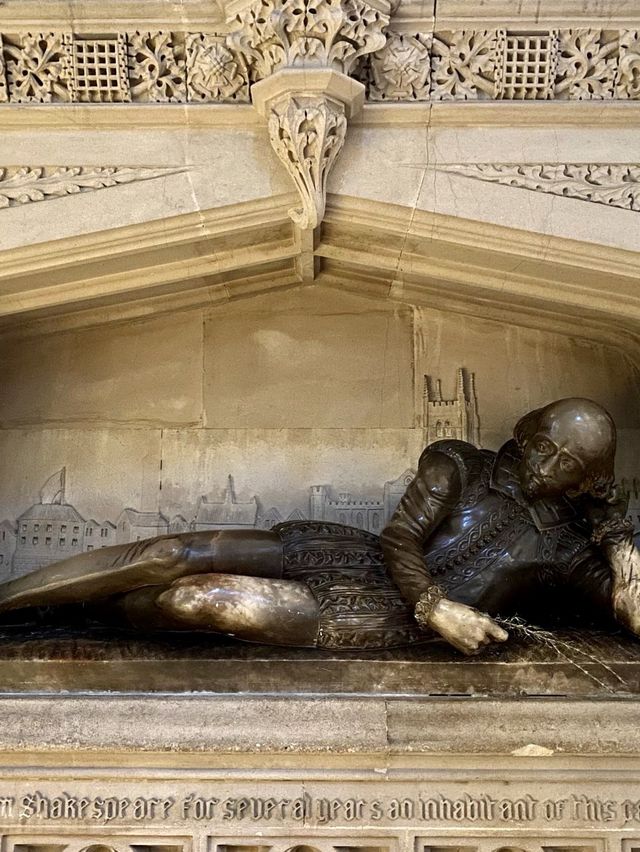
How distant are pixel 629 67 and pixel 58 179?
2.01 meters

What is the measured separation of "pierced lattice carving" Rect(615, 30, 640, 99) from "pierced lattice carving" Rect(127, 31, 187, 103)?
1.52 metres

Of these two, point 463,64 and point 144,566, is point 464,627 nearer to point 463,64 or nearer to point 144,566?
point 144,566

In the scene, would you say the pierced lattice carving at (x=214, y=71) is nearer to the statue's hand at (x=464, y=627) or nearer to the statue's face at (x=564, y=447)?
the statue's face at (x=564, y=447)

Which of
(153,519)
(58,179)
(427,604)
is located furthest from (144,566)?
(58,179)

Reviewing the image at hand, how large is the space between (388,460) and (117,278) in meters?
1.26

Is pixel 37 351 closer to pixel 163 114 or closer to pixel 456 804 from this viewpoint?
pixel 163 114

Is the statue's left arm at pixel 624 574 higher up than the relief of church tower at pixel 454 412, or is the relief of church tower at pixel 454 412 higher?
the relief of church tower at pixel 454 412

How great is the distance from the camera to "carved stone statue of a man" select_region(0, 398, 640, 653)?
3.26 meters

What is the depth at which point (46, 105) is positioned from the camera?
3.56 meters

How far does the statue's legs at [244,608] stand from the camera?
3.21 meters

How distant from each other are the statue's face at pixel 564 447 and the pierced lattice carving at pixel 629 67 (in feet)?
3.66

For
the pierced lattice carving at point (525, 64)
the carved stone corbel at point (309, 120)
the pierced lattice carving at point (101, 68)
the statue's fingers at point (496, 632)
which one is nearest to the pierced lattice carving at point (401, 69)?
the carved stone corbel at point (309, 120)

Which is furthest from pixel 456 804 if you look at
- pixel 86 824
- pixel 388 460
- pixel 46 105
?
pixel 46 105

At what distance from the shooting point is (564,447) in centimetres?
336
